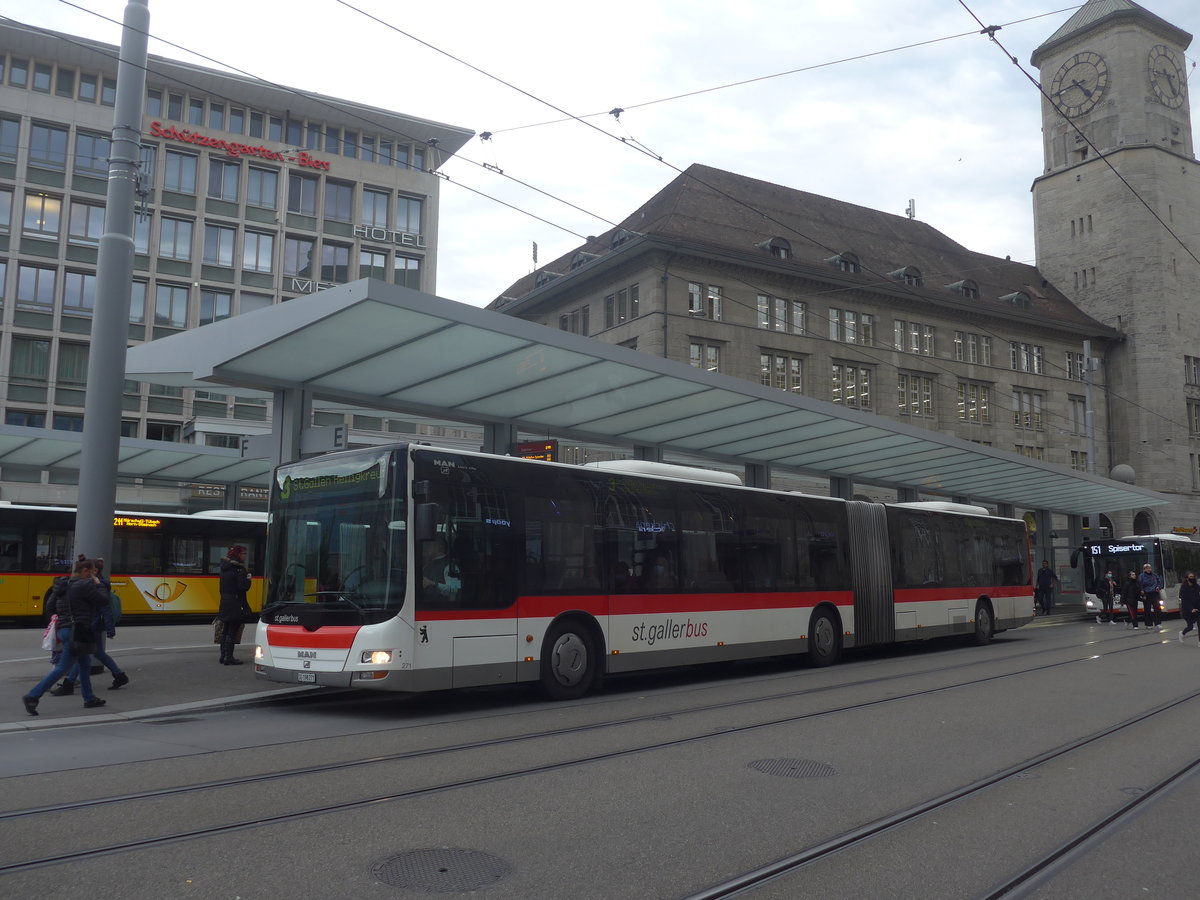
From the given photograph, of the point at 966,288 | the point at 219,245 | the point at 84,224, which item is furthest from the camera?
the point at 966,288

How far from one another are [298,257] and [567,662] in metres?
43.6

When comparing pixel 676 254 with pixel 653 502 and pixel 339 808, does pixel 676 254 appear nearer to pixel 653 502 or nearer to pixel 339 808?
pixel 653 502

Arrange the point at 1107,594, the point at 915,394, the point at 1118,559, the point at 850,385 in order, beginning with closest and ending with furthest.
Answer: the point at 1107,594, the point at 1118,559, the point at 850,385, the point at 915,394

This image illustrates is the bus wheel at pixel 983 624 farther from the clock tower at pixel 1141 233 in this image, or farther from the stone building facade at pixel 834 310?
the clock tower at pixel 1141 233

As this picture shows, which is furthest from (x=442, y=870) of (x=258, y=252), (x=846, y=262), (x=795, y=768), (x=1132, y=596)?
(x=846, y=262)

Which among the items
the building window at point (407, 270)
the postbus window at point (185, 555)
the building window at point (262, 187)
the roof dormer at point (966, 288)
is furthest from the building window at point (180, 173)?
the roof dormer at point (966, 288)

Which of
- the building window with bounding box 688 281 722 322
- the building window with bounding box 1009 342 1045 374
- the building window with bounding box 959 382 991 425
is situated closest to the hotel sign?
the building window with bounding box 688 281 722 322

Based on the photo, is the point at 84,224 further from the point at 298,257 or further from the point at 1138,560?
the point at 1138,560

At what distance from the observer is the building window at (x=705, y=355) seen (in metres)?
50.2

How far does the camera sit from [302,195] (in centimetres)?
5188

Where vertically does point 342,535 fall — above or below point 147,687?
above

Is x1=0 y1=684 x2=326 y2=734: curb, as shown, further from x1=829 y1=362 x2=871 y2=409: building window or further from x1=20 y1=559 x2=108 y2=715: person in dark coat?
x1=829 y1=362 x2=871 y2=409: building window

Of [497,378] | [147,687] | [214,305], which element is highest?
[214,305]

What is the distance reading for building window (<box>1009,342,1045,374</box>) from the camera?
2507 inches
